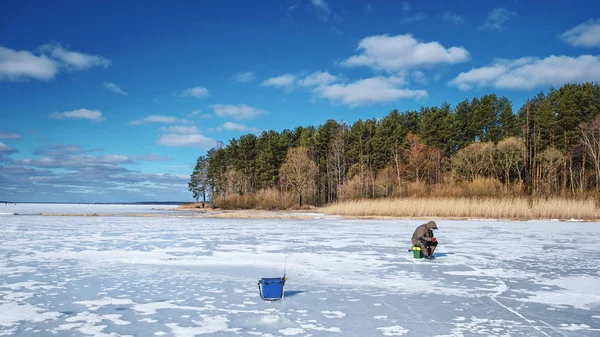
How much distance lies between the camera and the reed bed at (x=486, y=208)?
2128 centimetres

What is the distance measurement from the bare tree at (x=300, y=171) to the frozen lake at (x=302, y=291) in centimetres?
3529

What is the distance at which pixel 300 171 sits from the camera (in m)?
48.1

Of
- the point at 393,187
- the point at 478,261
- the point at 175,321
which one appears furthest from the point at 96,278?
the point at 393,187

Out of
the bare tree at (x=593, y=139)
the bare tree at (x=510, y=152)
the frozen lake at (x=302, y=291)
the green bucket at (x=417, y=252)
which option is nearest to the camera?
the frozen lake at (x=302, y=291)

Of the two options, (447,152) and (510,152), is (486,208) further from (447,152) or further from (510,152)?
(447,152)

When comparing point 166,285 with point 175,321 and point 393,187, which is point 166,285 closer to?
point 175,321

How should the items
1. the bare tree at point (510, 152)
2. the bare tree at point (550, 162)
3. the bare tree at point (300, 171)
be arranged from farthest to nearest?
the bare tree at point (300, 171)
the bare tree at point (510, 152)
the bare tree at point (550, 162)

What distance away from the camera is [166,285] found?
670cm

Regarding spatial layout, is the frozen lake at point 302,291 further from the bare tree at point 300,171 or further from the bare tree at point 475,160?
the bare tree at point 300,171

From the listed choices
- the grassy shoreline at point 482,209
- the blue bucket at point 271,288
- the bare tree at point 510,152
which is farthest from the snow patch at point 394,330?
the bare tree at point 510,152

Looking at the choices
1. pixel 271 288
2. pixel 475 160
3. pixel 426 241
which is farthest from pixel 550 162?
pixel 271 288

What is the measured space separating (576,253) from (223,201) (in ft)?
133

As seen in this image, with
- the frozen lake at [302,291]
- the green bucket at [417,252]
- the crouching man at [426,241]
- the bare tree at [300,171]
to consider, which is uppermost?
the bare tree at [300,171]

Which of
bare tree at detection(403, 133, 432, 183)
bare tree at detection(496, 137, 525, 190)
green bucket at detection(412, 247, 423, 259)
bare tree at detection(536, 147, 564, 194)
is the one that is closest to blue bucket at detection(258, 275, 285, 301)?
green bucket at detection(412, 247, 423, 259)
